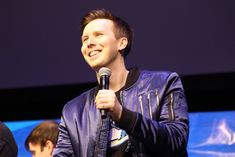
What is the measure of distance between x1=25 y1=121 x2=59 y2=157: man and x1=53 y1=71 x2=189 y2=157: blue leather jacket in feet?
3.60

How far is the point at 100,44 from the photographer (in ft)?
6.28

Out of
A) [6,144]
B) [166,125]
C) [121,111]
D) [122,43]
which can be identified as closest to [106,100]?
[121,111]

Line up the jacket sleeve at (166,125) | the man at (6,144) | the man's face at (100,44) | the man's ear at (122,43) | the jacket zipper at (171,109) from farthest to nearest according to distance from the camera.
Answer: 1. the man at (6,144)
2. the man's ear at (122,43)
3. the man's face at (100,44)
4. the jacket zipper at (171,109)
5. the jacket sleeve at (166,125)

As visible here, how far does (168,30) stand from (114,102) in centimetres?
→ 198

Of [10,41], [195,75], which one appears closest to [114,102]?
[195,75]

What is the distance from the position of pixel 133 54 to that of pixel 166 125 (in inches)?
70.9

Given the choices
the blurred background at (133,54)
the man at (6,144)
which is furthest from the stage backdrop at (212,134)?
the man at (6,144)

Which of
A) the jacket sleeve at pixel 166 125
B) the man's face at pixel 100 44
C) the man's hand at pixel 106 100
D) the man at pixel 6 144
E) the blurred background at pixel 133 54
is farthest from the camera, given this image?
the blurred background at pixel 133 54

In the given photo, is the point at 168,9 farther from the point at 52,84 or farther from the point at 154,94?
the point at 154,94

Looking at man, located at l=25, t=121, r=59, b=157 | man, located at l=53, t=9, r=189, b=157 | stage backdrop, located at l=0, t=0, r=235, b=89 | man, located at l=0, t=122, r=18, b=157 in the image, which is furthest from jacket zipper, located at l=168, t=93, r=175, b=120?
stage backdrop, located at l=0, t=0, r=235, b=89

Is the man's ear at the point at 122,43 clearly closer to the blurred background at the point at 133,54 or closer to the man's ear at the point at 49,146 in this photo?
the man's ear at the point at 49,146

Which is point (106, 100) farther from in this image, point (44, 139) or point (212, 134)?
point (212, 134)

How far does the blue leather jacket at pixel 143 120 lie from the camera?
1.61 metres

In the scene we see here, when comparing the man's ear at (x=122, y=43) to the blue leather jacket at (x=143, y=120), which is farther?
the man's ear at (x=122, y=43)
